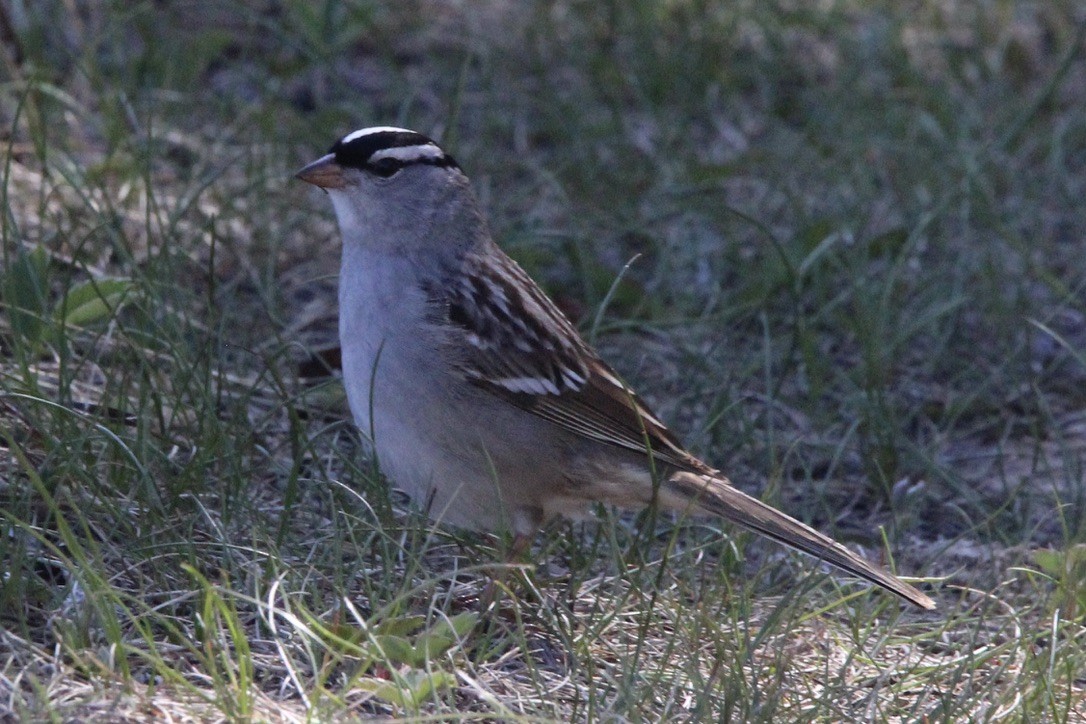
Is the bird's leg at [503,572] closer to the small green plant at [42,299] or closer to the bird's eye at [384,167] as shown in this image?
the bird's eye at [384,167]

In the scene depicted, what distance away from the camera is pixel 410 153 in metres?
3.77

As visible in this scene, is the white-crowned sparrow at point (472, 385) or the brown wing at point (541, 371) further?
the brown wing at point (541, 371)

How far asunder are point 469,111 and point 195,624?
11.6 ft

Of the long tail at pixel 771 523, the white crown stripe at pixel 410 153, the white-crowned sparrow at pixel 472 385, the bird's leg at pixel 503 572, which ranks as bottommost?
the bird's leg at pixel 503 572

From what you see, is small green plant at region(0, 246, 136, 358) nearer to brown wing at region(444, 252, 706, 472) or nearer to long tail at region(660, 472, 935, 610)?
brown wing at region(444, 252, 706, 472)

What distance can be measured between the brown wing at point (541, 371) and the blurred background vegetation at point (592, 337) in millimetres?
232

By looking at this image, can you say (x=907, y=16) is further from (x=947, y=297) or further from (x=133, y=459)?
(x=133, y=459)

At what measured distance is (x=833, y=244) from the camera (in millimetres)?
4891

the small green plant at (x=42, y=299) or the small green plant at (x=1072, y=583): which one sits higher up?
the small green plant at (x=42, y=299)

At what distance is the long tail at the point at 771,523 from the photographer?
3.26 metres

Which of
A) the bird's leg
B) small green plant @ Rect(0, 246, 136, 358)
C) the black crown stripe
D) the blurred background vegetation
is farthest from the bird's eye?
the bird's leg

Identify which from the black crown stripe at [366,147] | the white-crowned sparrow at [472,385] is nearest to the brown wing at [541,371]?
the white-crowned sparrow at [472,385]

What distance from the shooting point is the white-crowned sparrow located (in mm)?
3369

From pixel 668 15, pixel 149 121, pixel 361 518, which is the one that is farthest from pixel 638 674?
pixel 668 15
